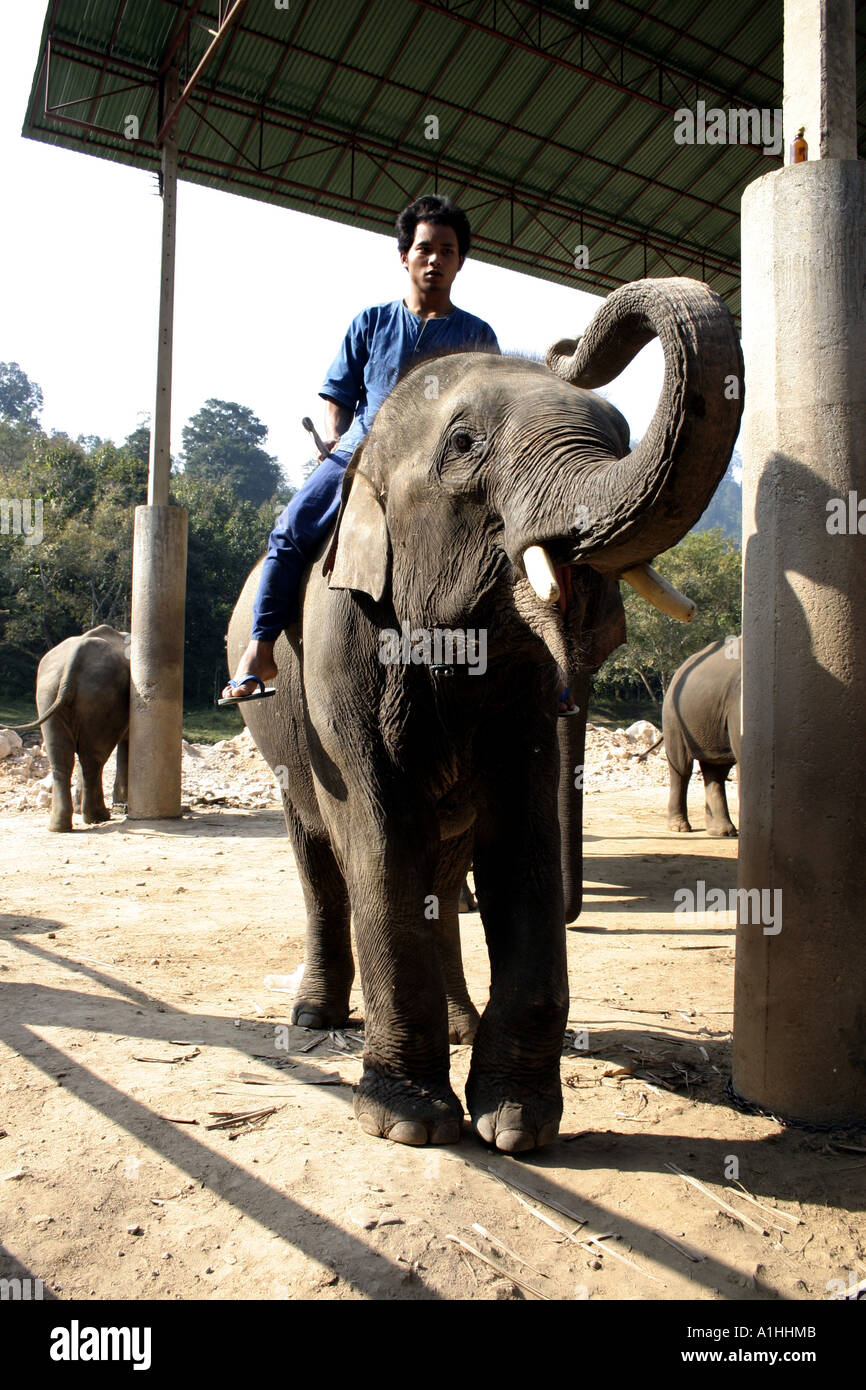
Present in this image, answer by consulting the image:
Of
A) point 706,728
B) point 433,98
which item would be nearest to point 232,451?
point 433,98

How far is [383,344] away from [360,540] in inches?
40.7

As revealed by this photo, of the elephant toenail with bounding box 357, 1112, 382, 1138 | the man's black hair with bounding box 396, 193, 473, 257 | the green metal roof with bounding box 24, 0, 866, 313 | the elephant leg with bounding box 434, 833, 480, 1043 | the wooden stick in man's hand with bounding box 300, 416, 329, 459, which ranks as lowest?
the elephant toenail with bounding box 357, 1112, 382, 1138

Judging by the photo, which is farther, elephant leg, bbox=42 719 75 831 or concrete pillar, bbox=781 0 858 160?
elephant leg, bbox=42 719 75 831

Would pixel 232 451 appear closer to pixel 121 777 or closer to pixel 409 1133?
pixel 121 777

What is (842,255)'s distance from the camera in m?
3.38

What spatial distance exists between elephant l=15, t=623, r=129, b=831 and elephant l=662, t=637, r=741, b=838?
651cm

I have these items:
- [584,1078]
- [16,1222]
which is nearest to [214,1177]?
[16,1222]

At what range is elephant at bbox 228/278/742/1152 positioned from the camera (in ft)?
8.23

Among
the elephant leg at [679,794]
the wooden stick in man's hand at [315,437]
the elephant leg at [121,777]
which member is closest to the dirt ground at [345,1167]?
the wooden stick in man's hand at [315,437]

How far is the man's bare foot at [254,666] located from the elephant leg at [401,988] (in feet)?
2.51

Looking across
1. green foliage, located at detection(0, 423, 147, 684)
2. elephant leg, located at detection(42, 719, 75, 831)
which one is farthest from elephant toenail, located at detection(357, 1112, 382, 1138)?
green foliage, located at detection(0, 423, 147, 684)

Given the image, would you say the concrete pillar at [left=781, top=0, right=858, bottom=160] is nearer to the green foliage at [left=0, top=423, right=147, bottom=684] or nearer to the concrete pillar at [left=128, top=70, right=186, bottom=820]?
the concrete pillar at [left=128, top=70, right=186, bottom=820]

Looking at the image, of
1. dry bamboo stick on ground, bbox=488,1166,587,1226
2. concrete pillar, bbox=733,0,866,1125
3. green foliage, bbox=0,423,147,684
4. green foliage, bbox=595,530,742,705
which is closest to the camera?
dry bamboo stick on ground, bbox=488,1166,587,1226

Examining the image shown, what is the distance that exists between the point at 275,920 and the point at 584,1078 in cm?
319
